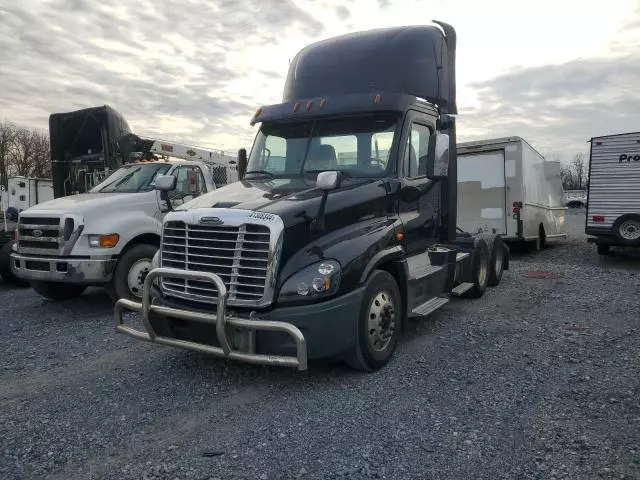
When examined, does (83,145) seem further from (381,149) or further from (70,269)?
(381,149)

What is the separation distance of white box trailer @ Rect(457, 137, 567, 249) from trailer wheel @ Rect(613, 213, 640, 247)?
1908 mm

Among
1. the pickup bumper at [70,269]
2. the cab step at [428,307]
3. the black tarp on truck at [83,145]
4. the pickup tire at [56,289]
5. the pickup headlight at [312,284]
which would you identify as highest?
the black tarp on truck at [83,145]

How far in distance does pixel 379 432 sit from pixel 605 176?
11.3 meters

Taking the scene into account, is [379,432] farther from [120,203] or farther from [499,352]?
[120,203]

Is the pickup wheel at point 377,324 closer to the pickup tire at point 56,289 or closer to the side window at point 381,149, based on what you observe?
the side window at point 381,149

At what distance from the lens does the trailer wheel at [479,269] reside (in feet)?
26.7

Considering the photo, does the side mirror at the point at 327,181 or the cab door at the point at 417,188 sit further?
the cab door at the point at 417,188

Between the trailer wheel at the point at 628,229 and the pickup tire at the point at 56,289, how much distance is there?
11.6 metres

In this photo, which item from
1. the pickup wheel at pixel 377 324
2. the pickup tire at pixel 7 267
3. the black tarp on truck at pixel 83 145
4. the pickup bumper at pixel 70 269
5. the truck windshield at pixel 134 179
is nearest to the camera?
the pickup wheel at pixel 377 324

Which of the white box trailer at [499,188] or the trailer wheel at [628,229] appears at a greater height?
the white box trailer at [499,188]

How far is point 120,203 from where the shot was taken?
7543 millimetres

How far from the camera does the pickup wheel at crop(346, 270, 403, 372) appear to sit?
4676 millimetres

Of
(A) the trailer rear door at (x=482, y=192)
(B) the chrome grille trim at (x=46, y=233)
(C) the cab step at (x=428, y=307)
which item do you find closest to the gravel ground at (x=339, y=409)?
(C) the cab step at (x=428, y=307)

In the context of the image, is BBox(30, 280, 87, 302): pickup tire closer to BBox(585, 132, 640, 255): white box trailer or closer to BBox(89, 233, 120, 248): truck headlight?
BBox(89, 233, 120, 248): truck headlight
